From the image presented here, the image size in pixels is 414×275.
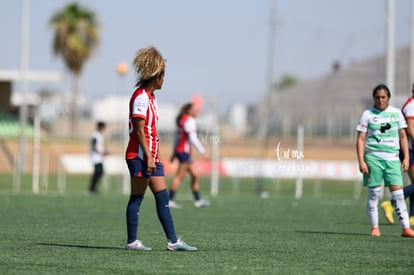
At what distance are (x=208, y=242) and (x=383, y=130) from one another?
10.0ft

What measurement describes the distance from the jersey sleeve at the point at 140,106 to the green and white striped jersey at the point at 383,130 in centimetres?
389

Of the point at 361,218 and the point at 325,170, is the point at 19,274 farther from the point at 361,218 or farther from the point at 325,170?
the point at 325,170

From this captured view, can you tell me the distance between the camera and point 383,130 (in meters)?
13.2

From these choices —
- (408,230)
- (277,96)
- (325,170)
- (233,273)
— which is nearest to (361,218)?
(408,230)

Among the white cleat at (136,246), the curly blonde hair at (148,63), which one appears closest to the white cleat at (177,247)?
the white cleat at (136,246)

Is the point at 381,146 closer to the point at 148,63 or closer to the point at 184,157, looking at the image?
the point at 148,63

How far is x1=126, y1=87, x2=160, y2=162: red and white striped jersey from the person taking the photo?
34.1 ft

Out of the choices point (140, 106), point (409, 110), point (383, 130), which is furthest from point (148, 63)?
point (409, 110)

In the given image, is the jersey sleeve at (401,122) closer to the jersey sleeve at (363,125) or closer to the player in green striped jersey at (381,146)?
the player in green striped jersey at (381,146)

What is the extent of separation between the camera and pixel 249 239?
40.7ft

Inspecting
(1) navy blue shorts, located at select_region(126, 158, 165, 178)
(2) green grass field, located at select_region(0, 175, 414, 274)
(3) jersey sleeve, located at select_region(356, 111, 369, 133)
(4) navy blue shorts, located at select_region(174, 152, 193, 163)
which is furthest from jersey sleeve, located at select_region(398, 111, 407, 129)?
(4) navy blue shorts, located at select_region(174, 152, 193, 163)

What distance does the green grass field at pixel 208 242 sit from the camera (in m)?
9.30

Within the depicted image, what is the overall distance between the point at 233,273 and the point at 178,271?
51cm

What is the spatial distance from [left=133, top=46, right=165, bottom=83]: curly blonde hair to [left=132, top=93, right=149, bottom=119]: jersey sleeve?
0.21 metres
